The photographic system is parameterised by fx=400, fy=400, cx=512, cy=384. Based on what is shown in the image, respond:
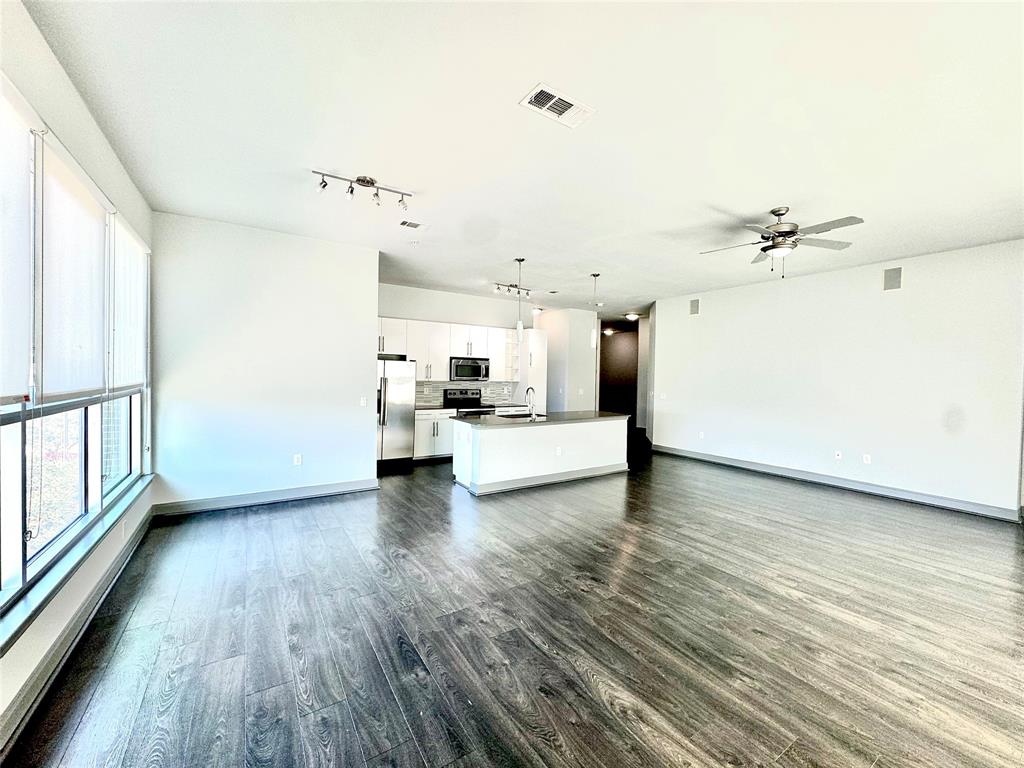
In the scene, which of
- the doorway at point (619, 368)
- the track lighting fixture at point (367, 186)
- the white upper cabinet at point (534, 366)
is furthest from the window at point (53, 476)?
the doorway at point (619, 368)

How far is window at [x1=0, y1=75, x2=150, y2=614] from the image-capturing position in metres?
1.70

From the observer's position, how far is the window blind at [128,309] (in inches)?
114

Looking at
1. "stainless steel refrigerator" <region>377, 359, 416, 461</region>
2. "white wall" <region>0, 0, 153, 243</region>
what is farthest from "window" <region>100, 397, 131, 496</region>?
"stainless steel refrigerator" <region>377, 359, 416, 461</region>

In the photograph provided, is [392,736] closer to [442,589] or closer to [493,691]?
[493,691]

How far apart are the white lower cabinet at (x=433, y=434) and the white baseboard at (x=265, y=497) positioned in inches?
59.1

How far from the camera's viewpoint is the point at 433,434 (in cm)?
673

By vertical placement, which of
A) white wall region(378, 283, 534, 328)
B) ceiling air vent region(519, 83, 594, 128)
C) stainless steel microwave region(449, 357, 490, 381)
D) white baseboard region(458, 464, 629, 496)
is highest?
ceiling air vent region(519, 83, 594, 128)

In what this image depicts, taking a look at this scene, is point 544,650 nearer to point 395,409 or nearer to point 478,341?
point 395,409

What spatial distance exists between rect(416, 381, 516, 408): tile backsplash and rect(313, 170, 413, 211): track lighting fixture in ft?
13.0

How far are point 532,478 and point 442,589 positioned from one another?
8.84 feet

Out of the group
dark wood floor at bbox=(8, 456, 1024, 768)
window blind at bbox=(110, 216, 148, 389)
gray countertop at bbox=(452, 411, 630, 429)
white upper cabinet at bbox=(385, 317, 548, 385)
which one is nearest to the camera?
dark wood floor at bbox=(8, 456, 1024, 768)

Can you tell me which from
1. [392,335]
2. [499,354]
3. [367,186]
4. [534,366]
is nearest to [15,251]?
[367,186]

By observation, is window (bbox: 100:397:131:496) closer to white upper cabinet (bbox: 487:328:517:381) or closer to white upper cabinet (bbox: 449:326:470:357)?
white upper cabinet (bbox: 449:326:470:357)

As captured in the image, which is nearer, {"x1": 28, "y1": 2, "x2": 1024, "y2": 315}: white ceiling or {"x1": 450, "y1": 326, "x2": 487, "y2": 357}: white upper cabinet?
{"x1": 28, "y1": 2, "x2": 1024, "y2": 315}: white ceiling
